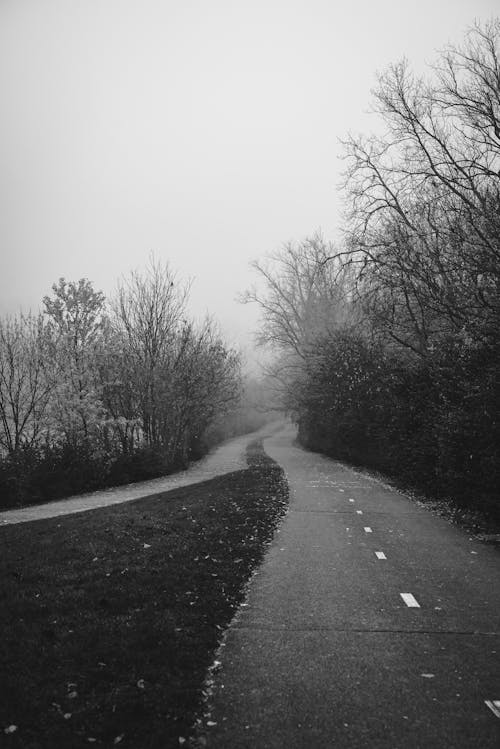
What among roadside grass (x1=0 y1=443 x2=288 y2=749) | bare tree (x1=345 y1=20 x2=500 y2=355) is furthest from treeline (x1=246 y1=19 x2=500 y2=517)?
roadside grass (x1=0 y1=443 x2=288 y2=749)

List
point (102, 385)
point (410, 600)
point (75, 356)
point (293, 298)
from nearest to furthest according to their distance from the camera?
point (410, 600)
point (75, 356)
point (102, 385)
point (293, 298)

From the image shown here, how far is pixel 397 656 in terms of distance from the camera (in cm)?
436

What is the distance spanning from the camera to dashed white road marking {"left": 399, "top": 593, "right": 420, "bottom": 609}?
5.50 meters

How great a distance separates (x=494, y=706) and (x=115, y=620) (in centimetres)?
355

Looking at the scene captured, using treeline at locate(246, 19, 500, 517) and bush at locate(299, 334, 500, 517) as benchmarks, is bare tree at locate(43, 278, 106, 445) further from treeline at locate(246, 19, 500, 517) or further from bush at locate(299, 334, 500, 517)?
treeline at locate(246, 19, 500, 517)

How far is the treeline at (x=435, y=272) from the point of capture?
35.4ft

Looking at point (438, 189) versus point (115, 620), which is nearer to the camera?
point (115, 620)

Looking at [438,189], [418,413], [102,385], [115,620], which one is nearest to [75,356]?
[102,385]

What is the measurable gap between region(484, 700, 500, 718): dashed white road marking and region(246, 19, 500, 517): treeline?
6.18 m

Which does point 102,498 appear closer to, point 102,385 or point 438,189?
point 102,385

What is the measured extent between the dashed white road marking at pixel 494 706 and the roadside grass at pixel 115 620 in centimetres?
220

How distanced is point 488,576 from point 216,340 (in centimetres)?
2306

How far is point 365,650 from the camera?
4.48m

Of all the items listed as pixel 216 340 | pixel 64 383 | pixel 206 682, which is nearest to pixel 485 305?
pixel 206 682
